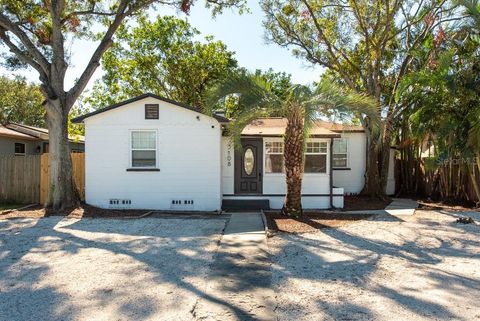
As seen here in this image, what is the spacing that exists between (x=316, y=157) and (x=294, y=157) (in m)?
3.77

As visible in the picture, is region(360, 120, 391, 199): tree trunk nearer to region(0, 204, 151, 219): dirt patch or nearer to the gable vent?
the gable vent

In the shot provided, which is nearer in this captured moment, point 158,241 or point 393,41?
point 158,241

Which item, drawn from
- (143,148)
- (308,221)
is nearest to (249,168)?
(143,148)

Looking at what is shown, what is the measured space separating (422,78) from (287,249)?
8.32m

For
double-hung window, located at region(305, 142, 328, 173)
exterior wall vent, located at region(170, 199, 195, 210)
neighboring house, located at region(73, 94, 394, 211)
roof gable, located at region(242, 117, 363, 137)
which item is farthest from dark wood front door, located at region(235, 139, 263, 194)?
exterior wall vent, located at region(170, 199, 195, 210)

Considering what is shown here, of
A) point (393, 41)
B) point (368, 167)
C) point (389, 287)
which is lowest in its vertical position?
point (389, 287)

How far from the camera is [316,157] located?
1459 centimetres

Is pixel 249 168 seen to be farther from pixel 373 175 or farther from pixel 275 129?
pixel 373 175

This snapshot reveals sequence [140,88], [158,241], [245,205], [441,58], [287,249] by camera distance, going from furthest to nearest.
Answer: [140,88] → [245,205] → [441,58] → [158,241] → [287,249]

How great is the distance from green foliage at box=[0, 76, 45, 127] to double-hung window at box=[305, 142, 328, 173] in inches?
1024

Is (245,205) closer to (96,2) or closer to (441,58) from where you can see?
(441,58)

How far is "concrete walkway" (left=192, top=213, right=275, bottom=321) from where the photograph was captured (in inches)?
182

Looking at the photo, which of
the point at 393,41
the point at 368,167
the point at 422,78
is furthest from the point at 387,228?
the point at 393,41

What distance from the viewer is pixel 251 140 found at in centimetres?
1459
